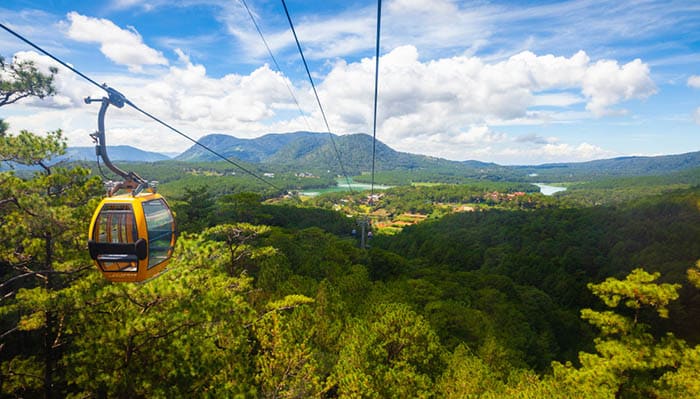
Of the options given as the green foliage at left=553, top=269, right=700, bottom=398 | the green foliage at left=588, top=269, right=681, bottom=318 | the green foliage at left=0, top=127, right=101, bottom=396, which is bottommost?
the green foliage at left=553, top=269, right=700, bottom=398

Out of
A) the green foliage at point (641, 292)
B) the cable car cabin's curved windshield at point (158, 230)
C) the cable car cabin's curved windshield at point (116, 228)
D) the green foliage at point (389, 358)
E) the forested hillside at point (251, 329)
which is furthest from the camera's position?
the green foliage at point (389, 358)

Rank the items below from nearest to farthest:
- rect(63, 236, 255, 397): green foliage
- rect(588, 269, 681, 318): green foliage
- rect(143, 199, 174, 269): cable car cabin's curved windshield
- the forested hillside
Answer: rect(143, 199, 174, 269): cable car cabin's curved windshield, rect(63, 236, 255, 397): green foliage, the forested hillside, rect(588, 269, 681, 318): green foliage

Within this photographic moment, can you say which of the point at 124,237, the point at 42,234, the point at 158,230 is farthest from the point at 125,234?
the point at 42,234

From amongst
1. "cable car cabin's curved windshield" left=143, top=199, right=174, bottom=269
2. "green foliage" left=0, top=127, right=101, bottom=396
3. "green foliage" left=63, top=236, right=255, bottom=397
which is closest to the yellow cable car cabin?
"cable car cabin's curved windshield" left=143, top=199, right=174, bottom=269

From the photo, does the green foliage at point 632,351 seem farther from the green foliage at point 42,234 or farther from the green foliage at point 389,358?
the green foliage at point 42,234

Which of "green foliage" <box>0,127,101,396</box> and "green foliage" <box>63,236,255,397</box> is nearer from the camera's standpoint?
"green foliage" <box>0,127,101,396</box>

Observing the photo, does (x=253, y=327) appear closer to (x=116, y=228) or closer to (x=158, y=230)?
(x=158, y=230)

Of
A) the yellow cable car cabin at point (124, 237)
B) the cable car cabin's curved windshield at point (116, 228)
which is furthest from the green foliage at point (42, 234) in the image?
the cable car cabin's curved windshield at point (116, 228)

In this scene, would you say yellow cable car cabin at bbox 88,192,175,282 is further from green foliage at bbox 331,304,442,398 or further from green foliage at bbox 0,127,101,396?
green foliage at bbox 331,304,442,398
